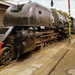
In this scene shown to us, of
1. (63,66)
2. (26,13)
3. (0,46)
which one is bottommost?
(63,66)

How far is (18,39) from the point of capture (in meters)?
6.52

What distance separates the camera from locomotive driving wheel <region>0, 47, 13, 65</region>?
5.84m

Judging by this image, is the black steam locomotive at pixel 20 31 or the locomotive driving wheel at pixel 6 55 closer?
the locomotive driving wheel at pixel 6 55

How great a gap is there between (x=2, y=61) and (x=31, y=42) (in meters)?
1.92

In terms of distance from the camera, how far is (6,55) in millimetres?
6098

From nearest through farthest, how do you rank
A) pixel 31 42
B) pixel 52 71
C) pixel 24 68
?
pixel 52 71
pixel 24 68
pixel 31 42

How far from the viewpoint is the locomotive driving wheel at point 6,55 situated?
19.2ft

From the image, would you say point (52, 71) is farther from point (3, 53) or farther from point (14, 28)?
point (14, 28)

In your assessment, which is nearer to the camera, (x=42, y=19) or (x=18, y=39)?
(x=18, y=39)

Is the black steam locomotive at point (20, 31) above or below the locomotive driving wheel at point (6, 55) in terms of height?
above

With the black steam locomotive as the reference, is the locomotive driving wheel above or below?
below

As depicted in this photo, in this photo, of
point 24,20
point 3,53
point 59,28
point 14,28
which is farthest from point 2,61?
point 59,28

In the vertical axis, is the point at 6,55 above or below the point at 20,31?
below

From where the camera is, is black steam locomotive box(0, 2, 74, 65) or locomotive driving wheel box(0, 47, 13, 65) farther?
black steam locomotive box(0, 2, 74, 65)
